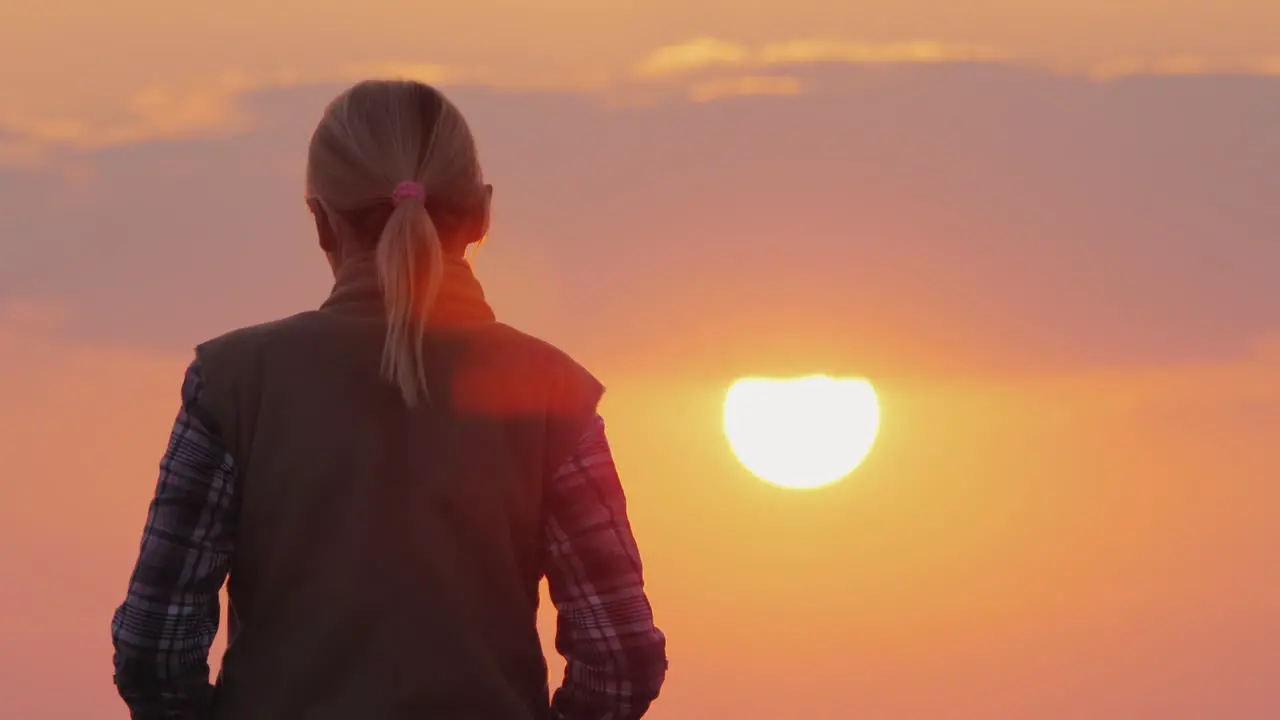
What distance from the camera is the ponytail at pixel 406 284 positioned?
4.16m

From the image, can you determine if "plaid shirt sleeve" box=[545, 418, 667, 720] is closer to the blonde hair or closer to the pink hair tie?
the blonde hair

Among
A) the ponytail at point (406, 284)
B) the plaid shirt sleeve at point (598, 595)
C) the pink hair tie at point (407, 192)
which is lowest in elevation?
the plaid shirt sleeve at point (598, 595)

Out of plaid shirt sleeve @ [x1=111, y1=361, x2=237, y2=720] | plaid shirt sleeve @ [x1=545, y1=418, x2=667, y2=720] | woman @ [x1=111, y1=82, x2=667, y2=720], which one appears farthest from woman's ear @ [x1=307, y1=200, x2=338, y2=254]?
plaid shirt sleeve @ [x1=545, y1=418, x2=667, y2=720]

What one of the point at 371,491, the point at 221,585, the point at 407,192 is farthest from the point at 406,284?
the point at 221,585

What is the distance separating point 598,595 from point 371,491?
0.68 m

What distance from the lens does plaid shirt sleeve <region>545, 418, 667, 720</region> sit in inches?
174

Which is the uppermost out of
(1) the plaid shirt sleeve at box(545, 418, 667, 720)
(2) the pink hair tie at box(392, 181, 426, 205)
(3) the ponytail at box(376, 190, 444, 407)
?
(2) the pink hair tie at box(392, 181, 426, 205)

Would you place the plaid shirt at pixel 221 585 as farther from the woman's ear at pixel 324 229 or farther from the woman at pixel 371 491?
the woman's ear at pixel 324 229

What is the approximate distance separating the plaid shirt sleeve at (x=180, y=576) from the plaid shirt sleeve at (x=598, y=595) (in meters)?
0.84

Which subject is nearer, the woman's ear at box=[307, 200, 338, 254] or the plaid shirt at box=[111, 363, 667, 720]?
the plaid shirt at box=[111, 363, 667, 720]

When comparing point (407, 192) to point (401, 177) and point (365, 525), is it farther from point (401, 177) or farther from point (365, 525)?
point (365, 525)

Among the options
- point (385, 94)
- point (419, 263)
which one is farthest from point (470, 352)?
point (385, 94)

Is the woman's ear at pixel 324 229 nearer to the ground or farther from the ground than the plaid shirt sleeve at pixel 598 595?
farther from the ground

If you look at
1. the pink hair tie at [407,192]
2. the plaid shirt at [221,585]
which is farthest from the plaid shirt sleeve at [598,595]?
the pink hair tie at [407,192]
